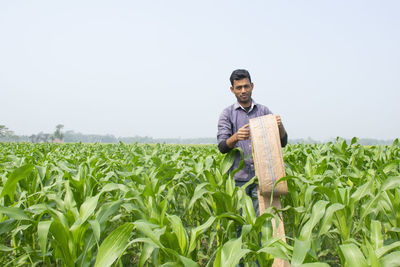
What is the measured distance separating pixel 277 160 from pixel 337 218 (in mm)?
728

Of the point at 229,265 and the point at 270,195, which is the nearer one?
the point at 229,265

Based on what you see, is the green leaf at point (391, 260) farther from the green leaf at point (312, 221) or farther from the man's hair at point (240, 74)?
the man's hair at point (240, 74)

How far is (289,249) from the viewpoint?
1442 mm

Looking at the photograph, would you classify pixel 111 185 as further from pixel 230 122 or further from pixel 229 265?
pixel 229 265

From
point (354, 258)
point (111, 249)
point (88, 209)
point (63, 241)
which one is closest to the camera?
point (354, 258)

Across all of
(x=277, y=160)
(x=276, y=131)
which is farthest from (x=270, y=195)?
(x=276, y=131)

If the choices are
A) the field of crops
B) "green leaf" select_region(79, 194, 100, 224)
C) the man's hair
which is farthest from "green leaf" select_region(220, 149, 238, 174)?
"green leaf" select_region(79, 194, 100, 224)

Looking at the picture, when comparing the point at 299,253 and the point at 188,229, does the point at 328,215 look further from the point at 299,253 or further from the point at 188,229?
the point at 188,229

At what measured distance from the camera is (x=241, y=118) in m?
2.84

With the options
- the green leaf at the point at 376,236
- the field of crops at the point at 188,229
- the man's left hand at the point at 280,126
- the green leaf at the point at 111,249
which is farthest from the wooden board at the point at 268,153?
the green leaf at the point at 111,249

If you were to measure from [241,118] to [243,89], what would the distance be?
1.06 feet

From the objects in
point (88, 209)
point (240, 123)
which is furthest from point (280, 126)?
point (88, 209)

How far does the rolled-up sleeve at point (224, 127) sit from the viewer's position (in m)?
2.71

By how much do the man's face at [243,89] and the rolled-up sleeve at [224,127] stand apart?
23cm
